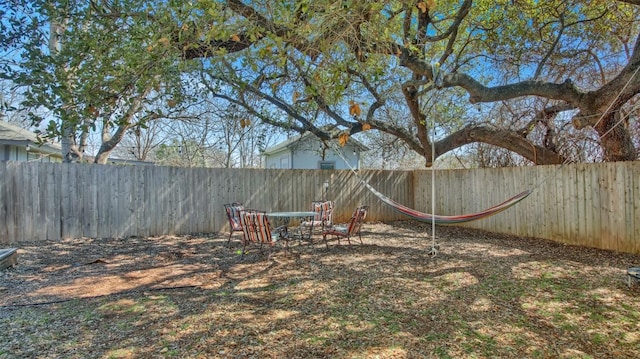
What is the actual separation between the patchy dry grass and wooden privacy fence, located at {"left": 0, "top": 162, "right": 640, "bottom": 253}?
71 cm

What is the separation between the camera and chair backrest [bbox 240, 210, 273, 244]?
181 inches

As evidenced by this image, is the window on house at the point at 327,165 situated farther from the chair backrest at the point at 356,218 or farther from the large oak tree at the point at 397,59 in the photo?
the chair backrest at the point at 356,218

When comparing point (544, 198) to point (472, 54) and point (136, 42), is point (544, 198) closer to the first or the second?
point (472, 54)

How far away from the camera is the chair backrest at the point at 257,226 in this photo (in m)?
4.60

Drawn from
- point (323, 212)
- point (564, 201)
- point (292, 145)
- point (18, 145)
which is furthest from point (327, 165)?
point (18, 145)

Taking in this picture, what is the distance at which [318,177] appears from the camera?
28.3ft

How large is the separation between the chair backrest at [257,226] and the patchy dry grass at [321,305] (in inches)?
12.9

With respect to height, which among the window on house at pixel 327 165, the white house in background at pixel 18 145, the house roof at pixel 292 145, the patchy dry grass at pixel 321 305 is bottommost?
the patchy dry grass at pixel 321 305

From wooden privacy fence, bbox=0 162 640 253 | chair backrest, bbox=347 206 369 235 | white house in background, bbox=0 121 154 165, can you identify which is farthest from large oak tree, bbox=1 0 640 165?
white house in background, bbox=0 121 154 165

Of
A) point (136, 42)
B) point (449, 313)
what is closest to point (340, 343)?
point (449, 313)

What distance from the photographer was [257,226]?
4.69m

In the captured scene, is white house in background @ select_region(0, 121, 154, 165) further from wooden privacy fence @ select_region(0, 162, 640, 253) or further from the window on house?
the window on house

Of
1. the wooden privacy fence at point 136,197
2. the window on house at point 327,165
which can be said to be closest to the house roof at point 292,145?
the window on house at point 327,165

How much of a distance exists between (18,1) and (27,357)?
3.02m
